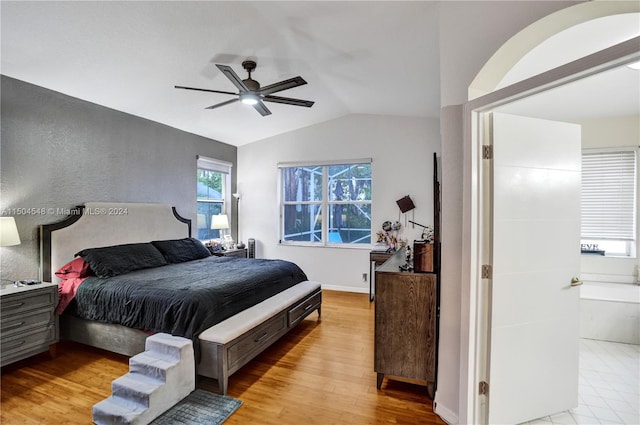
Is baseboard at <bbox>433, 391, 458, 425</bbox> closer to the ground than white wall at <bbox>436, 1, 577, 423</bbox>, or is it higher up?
closer to the ground

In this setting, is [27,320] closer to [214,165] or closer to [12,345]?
[12,345]

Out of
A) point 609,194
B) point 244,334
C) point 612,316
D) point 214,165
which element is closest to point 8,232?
point 244,334

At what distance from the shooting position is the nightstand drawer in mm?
2516

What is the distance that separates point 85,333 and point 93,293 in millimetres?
441

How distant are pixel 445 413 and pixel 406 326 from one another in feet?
1.91

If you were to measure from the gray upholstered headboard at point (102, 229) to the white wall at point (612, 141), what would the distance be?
5.58m

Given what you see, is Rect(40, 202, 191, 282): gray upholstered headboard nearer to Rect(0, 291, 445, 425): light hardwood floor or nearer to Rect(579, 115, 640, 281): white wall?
Rect(0, 291, 445, 425): light hardwood floor

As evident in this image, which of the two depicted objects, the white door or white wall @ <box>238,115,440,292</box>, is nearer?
the white door

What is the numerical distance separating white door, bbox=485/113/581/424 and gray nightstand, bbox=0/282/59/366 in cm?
364

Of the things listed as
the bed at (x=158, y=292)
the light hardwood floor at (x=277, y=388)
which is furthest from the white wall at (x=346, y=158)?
the light hardwood floor at (x=277, y=388)

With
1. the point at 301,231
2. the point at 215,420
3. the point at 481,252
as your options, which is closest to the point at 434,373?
the point at 481,252

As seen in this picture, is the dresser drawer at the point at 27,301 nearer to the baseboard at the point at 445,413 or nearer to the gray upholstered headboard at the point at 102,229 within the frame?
the gray upholstered headboard at the point at 102,229

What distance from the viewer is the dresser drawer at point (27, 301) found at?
8.28ft

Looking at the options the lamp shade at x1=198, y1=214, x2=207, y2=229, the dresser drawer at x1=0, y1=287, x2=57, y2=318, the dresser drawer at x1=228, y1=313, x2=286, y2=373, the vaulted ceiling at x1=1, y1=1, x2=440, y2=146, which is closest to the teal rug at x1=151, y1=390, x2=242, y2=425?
the dresser drawer at x1=228, y1=313, x2=286, y2=373
